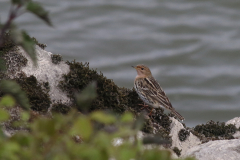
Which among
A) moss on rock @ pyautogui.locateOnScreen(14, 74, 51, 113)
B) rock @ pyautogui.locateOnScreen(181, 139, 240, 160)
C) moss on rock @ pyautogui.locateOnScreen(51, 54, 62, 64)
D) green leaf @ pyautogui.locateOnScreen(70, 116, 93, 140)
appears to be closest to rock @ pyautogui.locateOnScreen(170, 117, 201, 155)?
rock @ pyautogui.locateOnScreen(181, 139, 240, 160)

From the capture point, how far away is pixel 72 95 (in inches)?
323

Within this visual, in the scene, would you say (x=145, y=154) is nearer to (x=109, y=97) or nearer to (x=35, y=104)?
(x=35, y=104)

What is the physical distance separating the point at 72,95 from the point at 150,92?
3.34 metres

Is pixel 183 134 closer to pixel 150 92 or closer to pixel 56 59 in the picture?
pixel 150 92

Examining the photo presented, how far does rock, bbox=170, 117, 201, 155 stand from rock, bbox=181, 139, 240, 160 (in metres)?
0.92

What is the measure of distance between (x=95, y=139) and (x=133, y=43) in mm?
20186

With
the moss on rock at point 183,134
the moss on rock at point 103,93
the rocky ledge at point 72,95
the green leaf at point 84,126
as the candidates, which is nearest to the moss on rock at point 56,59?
the rocky ledge at point 72,95

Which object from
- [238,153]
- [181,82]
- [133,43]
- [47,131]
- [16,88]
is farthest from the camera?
[133,43]

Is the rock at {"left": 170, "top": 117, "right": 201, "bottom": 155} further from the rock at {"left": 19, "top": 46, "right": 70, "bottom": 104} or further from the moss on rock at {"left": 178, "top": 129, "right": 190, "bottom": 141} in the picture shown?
the rock at {"left": 19, "top": 46, "right": 70, "bottom": 104}

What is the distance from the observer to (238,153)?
7.22m

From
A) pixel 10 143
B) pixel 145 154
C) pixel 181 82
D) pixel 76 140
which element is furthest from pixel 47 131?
pixel 181 82

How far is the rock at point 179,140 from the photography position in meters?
8.44

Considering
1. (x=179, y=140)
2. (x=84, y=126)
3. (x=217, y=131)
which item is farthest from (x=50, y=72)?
(x=84, y=126)

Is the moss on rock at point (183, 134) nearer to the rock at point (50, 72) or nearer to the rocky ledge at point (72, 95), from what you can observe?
the rocky ledge at point (72, 95)
